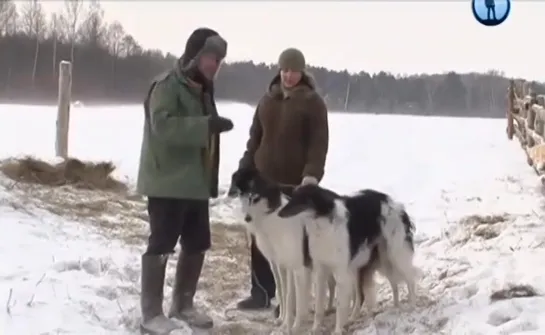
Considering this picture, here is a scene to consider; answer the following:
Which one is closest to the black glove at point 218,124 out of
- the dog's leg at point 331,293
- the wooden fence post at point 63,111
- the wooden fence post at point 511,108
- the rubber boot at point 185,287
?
the rubber boot at point 185,287

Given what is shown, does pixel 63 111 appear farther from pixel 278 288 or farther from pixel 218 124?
pixel 218 124

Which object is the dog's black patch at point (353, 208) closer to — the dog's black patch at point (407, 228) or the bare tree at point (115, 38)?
the dog's black patch at point (407, 228)

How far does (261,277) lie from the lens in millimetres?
5762

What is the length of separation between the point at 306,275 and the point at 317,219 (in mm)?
Result: 428

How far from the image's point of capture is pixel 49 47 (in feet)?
149

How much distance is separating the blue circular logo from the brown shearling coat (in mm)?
1231

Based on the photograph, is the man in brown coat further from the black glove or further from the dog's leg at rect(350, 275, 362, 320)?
the dog's leg at rect(350, 275, 362, 320)

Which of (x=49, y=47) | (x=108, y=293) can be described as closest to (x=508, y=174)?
(x=108, y=293)

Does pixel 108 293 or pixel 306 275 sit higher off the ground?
pixel 306 275

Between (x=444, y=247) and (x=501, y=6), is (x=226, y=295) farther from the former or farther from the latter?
(x=501, y=6)

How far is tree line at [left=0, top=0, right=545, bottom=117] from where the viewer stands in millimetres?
40062

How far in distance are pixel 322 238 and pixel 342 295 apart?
45cm

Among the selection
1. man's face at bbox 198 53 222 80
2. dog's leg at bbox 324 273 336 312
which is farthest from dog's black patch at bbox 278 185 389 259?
man's face at bbox 198 53 222 80

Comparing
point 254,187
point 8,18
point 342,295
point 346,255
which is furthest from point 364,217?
point 8,18
